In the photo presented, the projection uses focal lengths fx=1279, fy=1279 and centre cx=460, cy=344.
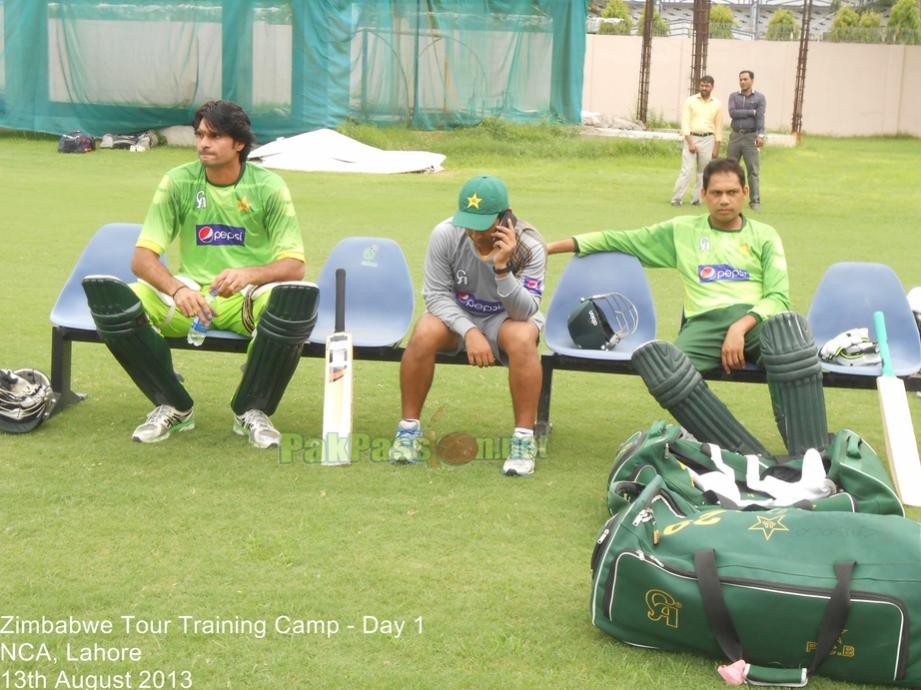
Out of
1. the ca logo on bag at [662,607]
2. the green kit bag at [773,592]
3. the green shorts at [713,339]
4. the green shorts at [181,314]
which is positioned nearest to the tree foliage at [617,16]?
the green shorts at [713,339]

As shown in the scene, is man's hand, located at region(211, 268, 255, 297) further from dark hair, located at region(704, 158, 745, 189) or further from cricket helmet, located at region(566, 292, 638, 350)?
dark hair, located at region(704, 158, 745, 189)

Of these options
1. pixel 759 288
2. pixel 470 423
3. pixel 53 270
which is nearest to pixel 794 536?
pixel 759 288

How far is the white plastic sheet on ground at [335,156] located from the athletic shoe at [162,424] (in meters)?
13.5

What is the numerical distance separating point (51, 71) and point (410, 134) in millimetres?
6371

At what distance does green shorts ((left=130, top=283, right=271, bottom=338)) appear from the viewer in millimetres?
5984

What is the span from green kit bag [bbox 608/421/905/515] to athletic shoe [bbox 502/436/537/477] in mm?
560

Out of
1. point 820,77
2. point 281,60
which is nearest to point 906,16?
point 820,77

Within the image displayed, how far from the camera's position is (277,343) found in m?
5.76

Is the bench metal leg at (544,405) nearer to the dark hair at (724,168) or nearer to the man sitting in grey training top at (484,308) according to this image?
the man sitting in grey training top at (484,308)

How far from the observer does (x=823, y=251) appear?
41.9 ft

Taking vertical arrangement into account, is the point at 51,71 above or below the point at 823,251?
above

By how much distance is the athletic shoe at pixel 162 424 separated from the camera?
596cm

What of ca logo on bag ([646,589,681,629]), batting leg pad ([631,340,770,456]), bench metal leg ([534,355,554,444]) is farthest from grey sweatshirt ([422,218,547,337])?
ca logo on bag ([646,589,681,629])

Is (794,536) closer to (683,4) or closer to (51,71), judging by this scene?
(51,71)
